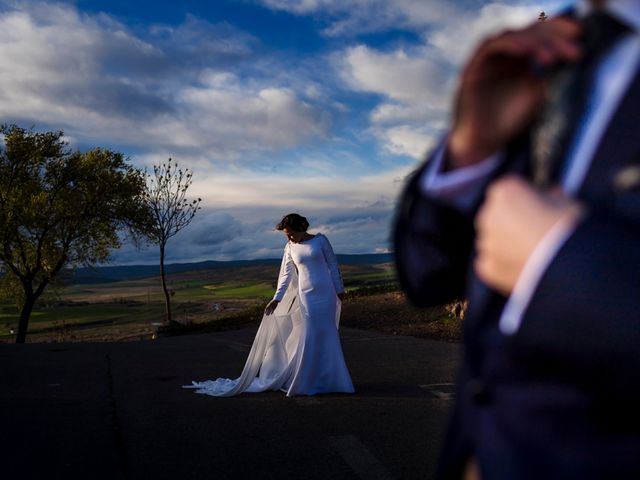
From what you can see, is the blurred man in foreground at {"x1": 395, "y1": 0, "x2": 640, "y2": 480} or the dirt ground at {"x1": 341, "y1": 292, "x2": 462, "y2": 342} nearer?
the blurred man in foreground at {"x1": 395, "y1": 0, "x2": 640, "y2": 480}

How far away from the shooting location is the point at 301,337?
966cm

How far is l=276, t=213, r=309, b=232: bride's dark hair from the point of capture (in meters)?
9.78

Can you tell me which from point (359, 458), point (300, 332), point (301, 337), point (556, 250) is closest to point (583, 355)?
point (556, 250)

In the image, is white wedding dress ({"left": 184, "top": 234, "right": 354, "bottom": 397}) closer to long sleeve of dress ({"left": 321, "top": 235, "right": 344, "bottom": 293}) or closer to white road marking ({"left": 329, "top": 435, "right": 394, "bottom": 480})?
long sleeve of dress ({"left": 321, "top": 235, "right": 344, "bottom": 293})

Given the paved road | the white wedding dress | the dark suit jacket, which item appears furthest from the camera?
the white wedding dress

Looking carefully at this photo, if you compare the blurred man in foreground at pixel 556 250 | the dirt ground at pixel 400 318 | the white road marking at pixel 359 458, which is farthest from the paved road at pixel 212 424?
the blurred man in foreground at pixel 556 250

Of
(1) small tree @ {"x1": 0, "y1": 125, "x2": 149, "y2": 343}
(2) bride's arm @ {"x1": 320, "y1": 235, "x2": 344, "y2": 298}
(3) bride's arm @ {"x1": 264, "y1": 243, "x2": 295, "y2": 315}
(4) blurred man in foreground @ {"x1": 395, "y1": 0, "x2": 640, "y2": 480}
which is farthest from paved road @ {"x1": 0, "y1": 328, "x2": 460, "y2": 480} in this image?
(1) small tree @ {"x1": 0, "y1": 125, "x2": 149, "y2": 343}

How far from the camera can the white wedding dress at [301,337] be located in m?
9.16

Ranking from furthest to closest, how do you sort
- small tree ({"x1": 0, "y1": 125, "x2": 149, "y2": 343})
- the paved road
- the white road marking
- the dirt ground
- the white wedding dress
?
small tree ({"x1": 0, "y1": 125, "x2": 149, "y2": 343}), the dirt ground, the white wedding dress, the paved road, the white road marking

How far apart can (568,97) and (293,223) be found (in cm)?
887

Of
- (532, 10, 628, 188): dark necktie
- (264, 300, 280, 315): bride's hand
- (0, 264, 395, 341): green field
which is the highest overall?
(532, 10, 628, 188): dark necktie

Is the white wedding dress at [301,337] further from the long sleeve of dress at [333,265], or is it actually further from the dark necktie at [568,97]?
the dark necktie at [568,97]

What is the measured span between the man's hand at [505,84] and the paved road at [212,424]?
4.62 metres

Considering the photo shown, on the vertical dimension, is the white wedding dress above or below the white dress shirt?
below
